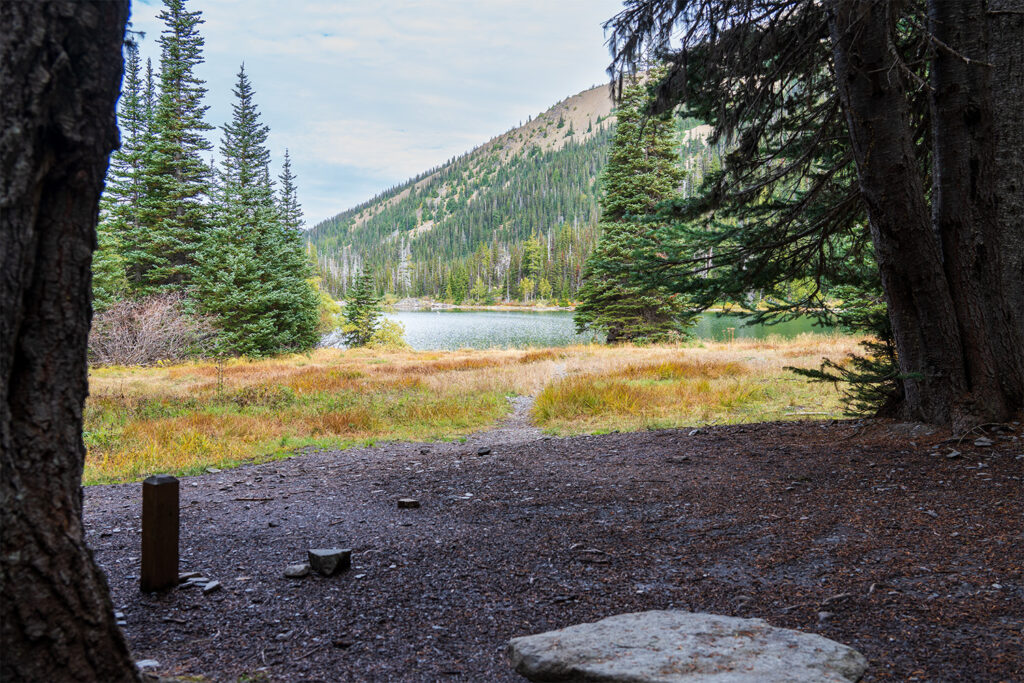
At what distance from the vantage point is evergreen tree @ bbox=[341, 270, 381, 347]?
1361 inches

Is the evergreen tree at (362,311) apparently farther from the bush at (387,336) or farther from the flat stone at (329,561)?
the flat stone at (329,561)

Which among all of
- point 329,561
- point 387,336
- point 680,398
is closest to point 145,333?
point 387,336

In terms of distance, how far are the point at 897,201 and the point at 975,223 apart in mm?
676

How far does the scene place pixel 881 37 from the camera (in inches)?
188

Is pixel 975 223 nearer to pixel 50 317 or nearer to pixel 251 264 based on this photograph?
pixel 50 317

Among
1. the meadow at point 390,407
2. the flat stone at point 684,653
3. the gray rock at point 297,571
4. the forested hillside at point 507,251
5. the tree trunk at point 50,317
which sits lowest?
the meadow at point 390,407

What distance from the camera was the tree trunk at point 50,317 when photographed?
154 centimetres

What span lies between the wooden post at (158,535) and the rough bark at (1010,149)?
645 centimetres

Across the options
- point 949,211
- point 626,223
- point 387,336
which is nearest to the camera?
point 949,211

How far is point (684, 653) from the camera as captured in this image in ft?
6.77

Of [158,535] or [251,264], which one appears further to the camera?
[251,264]

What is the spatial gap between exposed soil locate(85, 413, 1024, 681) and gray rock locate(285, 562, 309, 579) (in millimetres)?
69

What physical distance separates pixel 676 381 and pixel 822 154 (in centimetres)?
650

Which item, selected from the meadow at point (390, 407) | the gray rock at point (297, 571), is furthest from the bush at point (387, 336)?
the gray rock at point (297, 571)
